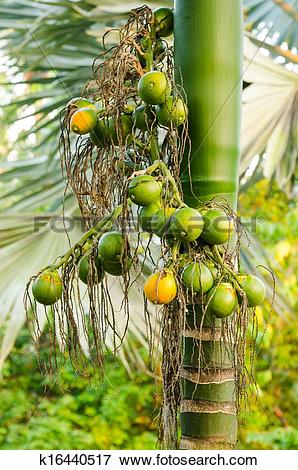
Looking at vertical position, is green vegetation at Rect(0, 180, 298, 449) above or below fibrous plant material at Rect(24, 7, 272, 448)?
below

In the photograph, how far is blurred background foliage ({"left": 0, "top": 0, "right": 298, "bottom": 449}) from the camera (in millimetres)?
1886

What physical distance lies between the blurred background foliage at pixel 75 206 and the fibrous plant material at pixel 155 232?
71mm

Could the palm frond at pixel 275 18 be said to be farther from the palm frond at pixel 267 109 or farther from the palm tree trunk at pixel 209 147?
the palm tree trunk at pixel 209 147

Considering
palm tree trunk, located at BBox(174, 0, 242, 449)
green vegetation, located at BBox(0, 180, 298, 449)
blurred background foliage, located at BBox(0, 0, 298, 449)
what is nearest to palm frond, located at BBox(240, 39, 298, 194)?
blurred background foliage, located at BBox(0, 0, 298, 449)

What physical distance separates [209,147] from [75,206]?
1205mm

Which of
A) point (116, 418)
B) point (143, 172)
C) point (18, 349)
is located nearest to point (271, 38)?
point (143, 172)

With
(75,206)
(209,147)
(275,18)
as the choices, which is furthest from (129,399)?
(209,147)

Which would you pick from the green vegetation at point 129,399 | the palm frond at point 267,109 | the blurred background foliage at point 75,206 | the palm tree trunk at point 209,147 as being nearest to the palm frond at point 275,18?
the blurred background foliage at point 75,206

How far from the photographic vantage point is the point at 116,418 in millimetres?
4004

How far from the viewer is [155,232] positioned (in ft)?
2.70

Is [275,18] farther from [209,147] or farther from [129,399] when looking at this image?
[129,399]

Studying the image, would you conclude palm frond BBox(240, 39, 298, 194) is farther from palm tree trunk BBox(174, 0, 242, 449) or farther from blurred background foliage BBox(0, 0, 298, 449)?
palm tree trunk BBox(174, 0, 242, 449)

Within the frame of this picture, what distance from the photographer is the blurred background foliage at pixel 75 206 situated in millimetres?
1886
